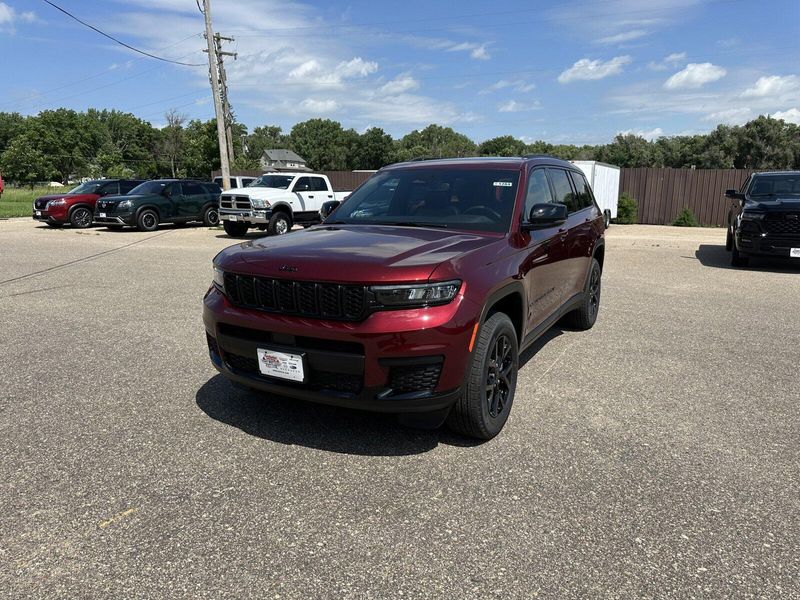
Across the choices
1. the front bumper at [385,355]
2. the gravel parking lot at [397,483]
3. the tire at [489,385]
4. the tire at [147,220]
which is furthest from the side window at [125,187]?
the tire at [489,385]

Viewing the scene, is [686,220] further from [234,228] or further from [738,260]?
[234,228]

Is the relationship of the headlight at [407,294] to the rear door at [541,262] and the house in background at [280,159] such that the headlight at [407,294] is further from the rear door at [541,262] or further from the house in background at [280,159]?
the house in background at [280,159]

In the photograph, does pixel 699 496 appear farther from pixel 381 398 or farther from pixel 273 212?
pixel 273 212

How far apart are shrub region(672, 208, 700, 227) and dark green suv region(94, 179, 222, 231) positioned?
18.3 metres

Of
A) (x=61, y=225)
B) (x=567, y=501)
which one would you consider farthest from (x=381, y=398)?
(x=61, y=225)

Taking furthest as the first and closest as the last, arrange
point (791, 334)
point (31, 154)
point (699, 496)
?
point (31, 154), point (791, 334), point (699, 496)

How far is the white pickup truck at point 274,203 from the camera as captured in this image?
51.4 feet

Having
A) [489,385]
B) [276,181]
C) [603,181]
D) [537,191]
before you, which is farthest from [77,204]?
[489,385]

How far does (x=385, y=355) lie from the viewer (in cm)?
295

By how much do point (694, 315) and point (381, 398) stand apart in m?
5.49

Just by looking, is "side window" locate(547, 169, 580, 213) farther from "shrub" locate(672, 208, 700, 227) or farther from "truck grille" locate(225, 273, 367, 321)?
"shrub" locate(672, 208, 700, 227)

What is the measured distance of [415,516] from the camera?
2727 mm

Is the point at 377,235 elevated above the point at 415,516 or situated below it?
above

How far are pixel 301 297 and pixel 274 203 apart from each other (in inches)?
522
